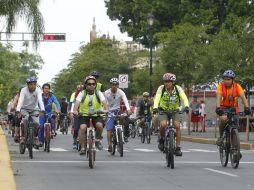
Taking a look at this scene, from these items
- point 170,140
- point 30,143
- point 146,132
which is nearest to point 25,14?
point 146,132

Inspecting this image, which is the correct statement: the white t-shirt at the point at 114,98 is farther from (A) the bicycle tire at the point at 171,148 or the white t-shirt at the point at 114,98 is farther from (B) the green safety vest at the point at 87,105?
(A) the bicycle tire at the point at 171,148

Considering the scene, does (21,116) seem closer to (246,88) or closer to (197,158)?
(197,158)

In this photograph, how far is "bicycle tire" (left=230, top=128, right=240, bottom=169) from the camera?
14.1 meters

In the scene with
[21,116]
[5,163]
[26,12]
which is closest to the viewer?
[5,163]

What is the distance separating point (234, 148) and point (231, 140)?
259mm

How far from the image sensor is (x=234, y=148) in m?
14.2

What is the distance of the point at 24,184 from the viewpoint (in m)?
11.1

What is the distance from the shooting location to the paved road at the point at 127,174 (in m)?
11.1

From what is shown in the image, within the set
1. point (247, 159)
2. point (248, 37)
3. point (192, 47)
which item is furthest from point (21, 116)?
point (192, 47)

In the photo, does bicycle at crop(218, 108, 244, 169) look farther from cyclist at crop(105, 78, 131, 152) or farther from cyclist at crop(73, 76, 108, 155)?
cyclist at crop(105, 78, 131, 152)

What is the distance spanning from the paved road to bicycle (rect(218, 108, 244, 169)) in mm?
226

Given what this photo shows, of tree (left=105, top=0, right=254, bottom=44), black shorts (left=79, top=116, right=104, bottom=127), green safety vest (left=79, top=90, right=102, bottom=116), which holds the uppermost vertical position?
tree (left=105, top=0, right=254, bottom=44)

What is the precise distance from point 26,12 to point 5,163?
14903mm

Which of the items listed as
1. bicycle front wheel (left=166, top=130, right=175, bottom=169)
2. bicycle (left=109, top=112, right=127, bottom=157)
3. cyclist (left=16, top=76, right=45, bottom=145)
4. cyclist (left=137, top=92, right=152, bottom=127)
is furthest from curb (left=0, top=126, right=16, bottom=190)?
cyclist (left=137, top=92, right=152, bottom=127)
